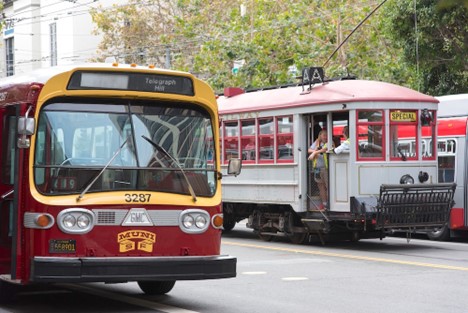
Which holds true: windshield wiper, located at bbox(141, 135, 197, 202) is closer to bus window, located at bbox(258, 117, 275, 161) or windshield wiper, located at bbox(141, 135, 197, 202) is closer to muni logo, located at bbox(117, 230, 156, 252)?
muni logo, located at bbox(117, 230, 156, 252)

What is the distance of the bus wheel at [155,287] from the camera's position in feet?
37.7

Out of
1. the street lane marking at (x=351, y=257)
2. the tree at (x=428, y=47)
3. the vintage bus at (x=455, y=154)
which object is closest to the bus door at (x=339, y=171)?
the street lane marking at (x=351, y=257)

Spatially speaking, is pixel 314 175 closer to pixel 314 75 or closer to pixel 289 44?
pixel 314 75

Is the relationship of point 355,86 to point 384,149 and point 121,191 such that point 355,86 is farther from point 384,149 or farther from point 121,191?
point 121,191

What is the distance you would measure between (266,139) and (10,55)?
A: 37.0 metres

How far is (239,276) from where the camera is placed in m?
13.8

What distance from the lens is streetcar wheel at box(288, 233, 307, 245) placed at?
19.7m

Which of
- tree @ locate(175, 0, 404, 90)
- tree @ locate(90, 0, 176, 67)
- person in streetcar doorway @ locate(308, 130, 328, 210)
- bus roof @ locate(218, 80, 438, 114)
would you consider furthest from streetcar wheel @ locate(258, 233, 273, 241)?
tree @ locate(90, 0, 176, 67)

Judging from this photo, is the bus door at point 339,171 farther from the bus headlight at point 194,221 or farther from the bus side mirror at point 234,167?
the bus headlight at point 194,221

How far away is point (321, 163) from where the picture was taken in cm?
1894

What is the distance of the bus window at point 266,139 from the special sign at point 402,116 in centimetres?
297

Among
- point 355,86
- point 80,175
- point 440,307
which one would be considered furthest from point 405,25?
point 80,175

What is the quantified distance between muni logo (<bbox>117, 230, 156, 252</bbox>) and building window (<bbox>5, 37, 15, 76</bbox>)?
4475 centimetres

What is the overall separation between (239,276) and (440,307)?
3.91 meters
